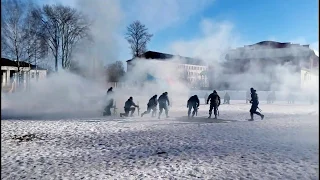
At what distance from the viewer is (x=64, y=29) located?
40.8ft

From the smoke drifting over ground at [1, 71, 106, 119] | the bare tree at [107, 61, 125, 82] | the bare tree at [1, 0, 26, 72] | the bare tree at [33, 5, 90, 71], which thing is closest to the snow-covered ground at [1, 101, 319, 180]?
the bare tree at [1, 0, 26, 72]

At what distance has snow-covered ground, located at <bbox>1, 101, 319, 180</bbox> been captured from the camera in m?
5.11

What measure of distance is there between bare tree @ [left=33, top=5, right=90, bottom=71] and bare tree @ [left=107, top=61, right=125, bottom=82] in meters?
2.35

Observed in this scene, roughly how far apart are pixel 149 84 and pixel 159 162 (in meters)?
17.8

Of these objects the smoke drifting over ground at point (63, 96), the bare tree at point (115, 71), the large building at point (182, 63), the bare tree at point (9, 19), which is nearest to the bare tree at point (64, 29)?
the bare tree at point (9, 19)

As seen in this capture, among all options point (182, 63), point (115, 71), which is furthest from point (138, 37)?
point (182, 63)

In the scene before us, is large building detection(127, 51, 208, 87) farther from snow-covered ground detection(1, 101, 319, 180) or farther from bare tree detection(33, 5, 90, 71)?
snow-covered ground detection(1, 101, 319, 180)

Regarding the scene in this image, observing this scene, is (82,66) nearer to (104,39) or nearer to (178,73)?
(104,39)

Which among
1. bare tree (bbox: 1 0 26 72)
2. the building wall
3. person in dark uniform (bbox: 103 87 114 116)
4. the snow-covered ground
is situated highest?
the building wall

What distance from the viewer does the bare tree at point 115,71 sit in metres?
14.4

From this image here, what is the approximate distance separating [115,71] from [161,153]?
9.06m

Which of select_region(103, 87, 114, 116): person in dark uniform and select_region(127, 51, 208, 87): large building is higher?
select_region(127, 51, 208, 87): large building

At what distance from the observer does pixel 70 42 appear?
12.9 metres

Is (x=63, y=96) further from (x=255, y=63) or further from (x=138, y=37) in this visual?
(x=255, y=63)
